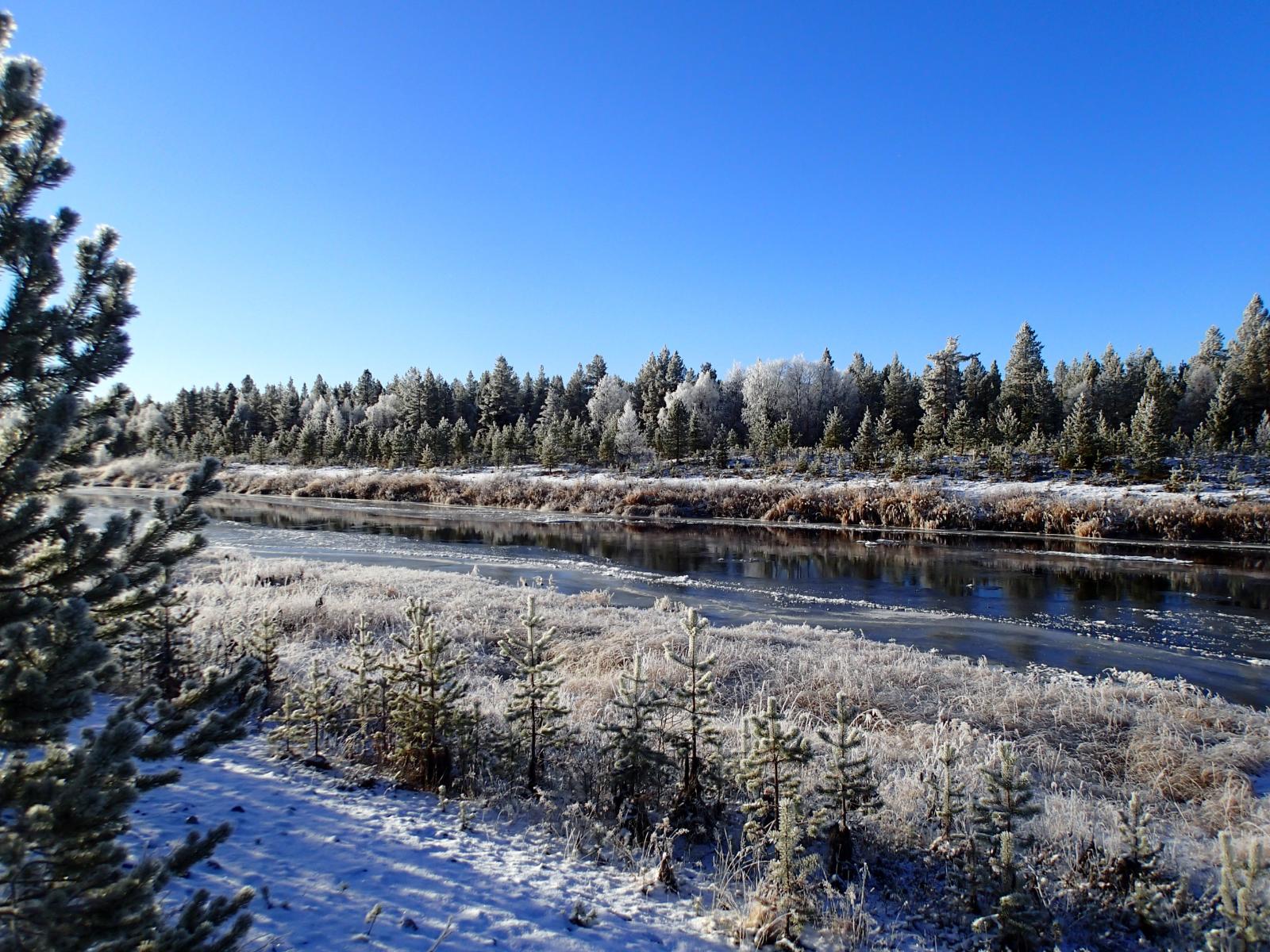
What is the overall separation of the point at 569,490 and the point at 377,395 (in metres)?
75.8

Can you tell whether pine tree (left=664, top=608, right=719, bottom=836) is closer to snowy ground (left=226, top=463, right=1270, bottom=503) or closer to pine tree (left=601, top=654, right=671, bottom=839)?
pine tree (left=601, top=654, right=671, bottom=839)

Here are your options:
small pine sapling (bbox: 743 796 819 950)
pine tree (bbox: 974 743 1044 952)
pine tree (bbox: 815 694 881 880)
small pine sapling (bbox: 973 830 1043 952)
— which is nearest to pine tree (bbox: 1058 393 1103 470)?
pine tree (bbox: 974 743 1044 952)

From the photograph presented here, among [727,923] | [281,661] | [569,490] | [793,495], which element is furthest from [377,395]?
[727,923]

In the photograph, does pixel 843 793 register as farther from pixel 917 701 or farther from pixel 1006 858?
pixel 917 701

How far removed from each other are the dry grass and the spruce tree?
525cm

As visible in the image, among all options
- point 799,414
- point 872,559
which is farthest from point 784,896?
point 799,414

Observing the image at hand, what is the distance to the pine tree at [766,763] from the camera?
5398 millimetres

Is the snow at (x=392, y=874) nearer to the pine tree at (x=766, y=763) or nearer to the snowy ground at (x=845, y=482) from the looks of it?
the pine tree at (x=766, y=763)

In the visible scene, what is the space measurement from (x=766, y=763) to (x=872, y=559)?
26021 mm

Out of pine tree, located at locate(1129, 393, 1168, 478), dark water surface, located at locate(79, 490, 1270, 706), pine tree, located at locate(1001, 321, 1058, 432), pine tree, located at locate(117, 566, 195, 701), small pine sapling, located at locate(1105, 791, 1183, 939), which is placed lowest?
dark water surface, located at locate(79, 490, 1270, 706)

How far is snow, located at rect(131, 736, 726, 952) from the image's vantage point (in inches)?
156

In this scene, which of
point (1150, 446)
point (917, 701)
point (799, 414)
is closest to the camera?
point (917, 701)

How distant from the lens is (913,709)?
10.5 m

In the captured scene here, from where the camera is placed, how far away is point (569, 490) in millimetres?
52844
